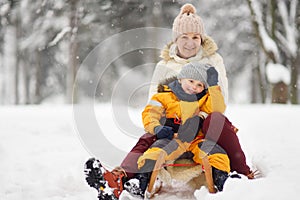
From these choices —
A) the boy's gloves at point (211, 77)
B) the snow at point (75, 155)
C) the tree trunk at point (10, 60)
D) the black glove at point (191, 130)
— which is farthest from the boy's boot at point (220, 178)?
the tree trunk at point (10, 60)

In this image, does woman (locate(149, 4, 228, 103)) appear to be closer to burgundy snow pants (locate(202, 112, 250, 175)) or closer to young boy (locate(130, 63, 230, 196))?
young boy (locate(130, 63, 230, 196))

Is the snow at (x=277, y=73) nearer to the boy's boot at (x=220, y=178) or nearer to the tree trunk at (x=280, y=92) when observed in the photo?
the tree trunk at (x=280, y=92)

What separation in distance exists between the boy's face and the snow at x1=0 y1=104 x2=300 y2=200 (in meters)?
0.79

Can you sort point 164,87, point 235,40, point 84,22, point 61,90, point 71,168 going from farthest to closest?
point 61,90, point 235,40, point 84,22, point 71,168, point 164,87

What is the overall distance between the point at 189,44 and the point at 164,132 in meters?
1.13

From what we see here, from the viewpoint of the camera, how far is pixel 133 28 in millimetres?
11695

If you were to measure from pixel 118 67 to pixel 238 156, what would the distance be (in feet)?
38.8

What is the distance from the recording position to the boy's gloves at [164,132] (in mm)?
2908

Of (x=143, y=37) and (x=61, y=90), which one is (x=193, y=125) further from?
(x=61, y=90)

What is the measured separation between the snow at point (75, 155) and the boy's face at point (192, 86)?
0.79 meters

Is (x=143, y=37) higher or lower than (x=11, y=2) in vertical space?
lower

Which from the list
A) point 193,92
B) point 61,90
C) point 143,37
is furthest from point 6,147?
point 61,90

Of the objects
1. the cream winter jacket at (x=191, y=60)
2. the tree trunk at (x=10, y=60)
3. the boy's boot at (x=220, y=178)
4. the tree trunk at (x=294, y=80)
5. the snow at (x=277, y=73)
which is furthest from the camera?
the tree trunk at (x=10, y=60)

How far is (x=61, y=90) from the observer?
20344mm
